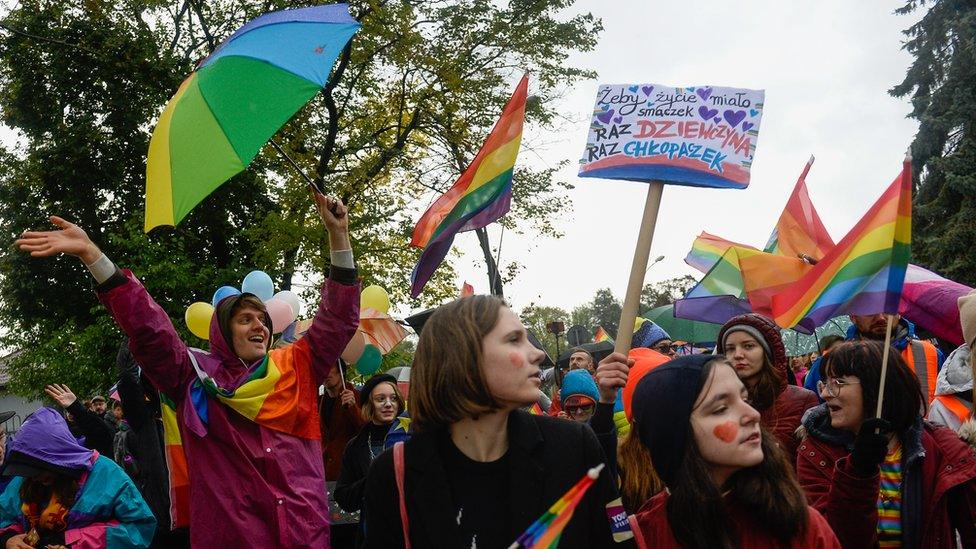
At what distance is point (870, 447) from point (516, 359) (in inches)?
47.1

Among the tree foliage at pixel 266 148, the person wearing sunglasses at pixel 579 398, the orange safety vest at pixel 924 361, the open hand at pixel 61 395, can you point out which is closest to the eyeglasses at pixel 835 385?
the orange safety vest at pixel 924 361

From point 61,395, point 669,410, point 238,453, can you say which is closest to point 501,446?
point 669,410

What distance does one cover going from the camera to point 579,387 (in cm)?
575

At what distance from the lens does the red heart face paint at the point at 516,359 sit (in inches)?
98.4

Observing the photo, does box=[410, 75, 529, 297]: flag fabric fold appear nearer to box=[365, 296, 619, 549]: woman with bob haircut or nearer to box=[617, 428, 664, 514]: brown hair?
box=[617, 428, 664, 514]: brown hair

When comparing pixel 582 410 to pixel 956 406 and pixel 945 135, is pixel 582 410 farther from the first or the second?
pixel 945 135

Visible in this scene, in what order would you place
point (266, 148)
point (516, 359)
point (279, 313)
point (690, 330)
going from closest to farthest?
point (516, 359), point (279, 313), point (690, 330), point (266, 148)

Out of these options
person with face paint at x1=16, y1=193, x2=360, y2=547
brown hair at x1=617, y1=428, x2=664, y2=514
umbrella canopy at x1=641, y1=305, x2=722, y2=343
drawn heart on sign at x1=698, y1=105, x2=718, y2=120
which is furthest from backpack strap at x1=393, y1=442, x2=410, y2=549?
umbrella canopy at x1=641, y1=305, x2=722, y2=343

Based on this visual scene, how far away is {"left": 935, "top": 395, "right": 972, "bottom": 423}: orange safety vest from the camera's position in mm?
3803

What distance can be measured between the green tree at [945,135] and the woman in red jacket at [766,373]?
21.1 m

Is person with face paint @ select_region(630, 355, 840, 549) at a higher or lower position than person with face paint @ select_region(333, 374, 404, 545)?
higher

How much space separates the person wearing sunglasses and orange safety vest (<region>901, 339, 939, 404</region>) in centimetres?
183

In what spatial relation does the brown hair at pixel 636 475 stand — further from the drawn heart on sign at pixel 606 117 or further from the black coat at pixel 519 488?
the drawn heart on sign at pixel 606 117

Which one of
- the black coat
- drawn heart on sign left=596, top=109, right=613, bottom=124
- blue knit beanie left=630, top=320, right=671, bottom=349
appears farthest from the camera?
blue knit beanie left=630, top=320, right=671, bottom=349
